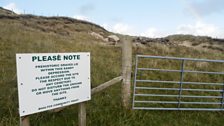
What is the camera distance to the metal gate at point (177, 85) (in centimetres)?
577

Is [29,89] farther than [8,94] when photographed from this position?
No

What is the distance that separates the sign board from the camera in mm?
3232

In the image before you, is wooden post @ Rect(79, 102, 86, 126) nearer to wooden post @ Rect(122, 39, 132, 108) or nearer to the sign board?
the sign board

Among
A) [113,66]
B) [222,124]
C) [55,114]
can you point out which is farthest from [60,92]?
[113,66]

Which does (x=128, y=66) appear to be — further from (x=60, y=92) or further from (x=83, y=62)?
(x=60, y=92)

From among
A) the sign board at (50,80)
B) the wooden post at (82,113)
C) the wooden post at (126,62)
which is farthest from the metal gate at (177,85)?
the sign board at (50,80)

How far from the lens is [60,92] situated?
12.1ft

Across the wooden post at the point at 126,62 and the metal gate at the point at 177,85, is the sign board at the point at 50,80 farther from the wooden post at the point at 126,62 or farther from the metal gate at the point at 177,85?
the metal gate at the point at 177,85

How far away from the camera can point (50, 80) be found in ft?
11.6

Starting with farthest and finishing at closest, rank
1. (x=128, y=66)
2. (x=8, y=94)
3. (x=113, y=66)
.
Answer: (x=113, y=66)
(x=8, y=94)
(x=128, y=66)

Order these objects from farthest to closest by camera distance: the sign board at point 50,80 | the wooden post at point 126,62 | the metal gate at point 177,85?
the metal gate at point 177,85, the wooden post at point 126,62, the sign board at point 50,80

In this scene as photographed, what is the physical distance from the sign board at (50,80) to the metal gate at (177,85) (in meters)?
1.73

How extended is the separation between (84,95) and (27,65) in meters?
1.23

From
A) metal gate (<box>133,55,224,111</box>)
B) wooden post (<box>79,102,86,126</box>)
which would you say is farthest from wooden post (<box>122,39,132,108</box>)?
wooden post (<box>79,102,86,126</box>)
